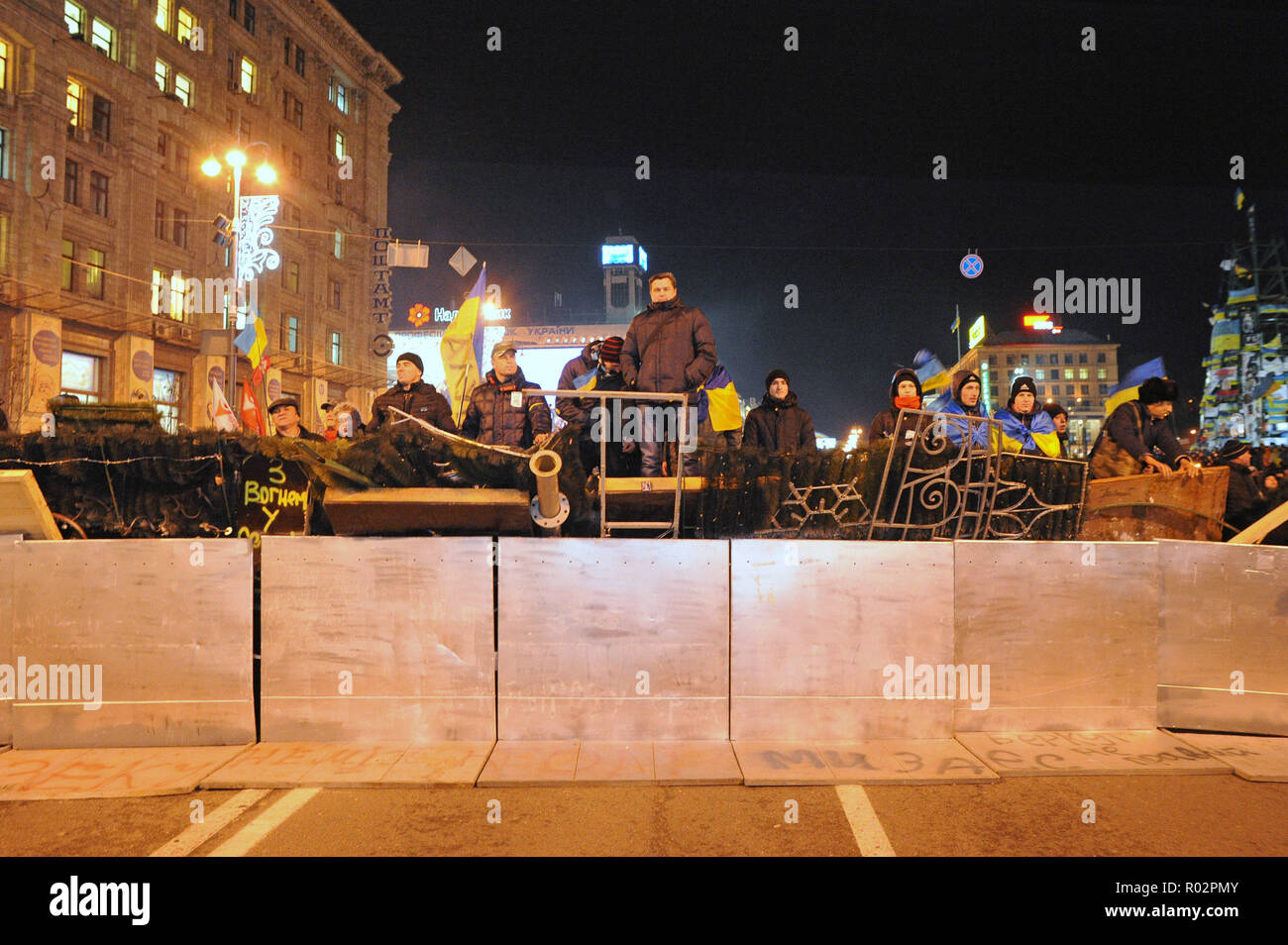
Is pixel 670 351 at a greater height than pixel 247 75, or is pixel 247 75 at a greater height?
pixel 247 75

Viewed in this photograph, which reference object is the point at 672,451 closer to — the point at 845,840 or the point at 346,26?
the point at 845,840

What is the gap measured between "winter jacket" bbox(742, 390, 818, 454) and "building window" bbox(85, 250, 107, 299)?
1231 inches

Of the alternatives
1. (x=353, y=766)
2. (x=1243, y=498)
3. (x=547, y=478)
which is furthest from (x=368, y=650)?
(x=1243, y=498)

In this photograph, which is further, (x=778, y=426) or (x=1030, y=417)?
(x=1030, y=417)

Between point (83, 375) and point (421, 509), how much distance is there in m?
32.5

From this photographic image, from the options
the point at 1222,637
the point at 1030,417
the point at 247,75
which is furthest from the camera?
the point at 247,75

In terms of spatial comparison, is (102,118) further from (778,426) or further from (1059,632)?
(1059,632)

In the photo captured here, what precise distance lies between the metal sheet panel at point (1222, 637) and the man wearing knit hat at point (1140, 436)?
1342mm

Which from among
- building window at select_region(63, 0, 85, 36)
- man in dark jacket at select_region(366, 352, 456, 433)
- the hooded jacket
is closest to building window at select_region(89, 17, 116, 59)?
building window at select_region(63, 0, 85, 36)

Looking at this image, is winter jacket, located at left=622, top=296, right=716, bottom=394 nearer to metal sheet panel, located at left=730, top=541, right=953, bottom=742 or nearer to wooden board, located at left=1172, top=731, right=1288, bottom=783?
metal sheet panel, located at left=730, top=541, right=953, bottom=742

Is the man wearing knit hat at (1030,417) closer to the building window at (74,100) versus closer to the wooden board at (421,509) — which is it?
the wooden board at (421,509)

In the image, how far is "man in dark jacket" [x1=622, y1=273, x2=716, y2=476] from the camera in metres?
6.72

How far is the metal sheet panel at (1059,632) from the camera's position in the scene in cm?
526

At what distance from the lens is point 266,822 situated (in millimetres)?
4000
